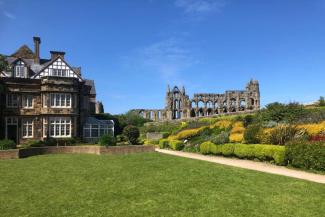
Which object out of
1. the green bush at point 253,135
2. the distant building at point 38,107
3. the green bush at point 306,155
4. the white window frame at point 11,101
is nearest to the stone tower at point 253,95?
the distant building at point 38,107

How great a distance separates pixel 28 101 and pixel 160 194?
29878mm

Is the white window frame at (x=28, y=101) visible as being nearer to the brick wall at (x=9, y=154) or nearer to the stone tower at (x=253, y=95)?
the brick wall at (x=9, y=154)

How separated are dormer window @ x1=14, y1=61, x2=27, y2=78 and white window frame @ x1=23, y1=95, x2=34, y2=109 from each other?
3.17m

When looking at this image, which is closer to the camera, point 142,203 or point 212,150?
point 142,203

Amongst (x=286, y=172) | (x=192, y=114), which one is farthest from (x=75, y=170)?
(x=192, y=114)

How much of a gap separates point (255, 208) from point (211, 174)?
4.75 m

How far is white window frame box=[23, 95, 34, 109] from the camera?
35.4 meters

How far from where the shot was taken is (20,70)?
37250 mm

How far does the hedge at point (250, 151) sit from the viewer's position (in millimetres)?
15891

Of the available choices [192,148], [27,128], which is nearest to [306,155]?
[192,148]

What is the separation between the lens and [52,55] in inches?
1692

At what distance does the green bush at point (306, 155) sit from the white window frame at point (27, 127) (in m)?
28.4

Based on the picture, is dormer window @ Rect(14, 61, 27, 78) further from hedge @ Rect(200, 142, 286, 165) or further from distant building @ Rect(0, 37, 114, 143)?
hedge @ Rect(200, 142, 286, 165)

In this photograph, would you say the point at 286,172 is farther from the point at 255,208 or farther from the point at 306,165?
the point at 255,208
